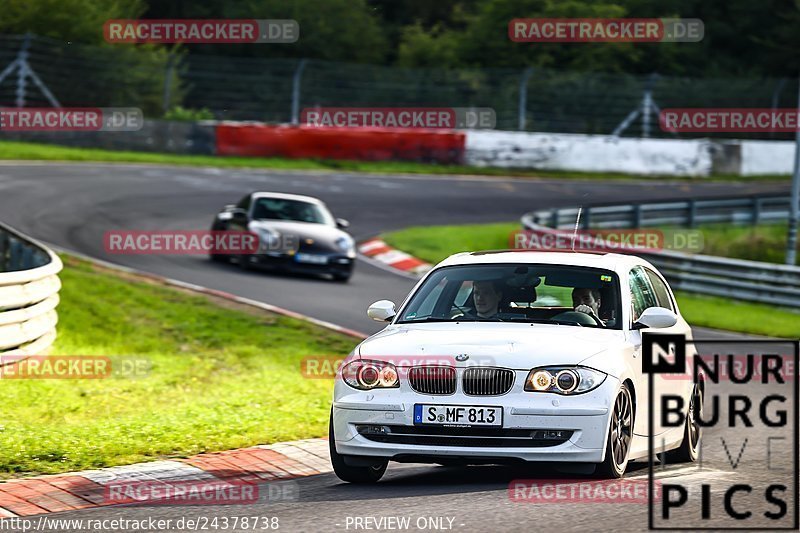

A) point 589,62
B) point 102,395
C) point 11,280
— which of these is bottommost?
point 102,395

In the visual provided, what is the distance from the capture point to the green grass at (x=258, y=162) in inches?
1359

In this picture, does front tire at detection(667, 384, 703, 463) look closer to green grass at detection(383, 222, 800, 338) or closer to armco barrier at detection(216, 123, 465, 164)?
green grass at detection(383, 222, 800, 338)

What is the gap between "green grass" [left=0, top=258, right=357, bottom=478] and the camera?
9.21 m

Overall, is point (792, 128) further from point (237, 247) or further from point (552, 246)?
point (237, 247)

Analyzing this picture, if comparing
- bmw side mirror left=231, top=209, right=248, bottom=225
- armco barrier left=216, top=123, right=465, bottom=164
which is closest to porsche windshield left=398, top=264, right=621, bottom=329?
bmw side mirror left=231, top=209, right=248, bottom=225

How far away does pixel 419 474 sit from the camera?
29.9 feet

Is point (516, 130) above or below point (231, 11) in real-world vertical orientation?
below

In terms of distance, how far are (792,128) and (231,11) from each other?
2173 centimetres

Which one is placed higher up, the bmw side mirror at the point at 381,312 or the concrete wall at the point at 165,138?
the concrete wall at the point at 165,138

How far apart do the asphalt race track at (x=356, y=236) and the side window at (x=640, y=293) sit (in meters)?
1.05

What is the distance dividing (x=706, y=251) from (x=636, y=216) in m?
1.65

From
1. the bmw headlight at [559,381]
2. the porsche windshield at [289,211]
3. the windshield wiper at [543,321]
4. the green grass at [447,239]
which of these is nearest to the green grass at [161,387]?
the windshield wiper at [543,321]

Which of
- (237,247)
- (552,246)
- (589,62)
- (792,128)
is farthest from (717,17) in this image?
(237,247)

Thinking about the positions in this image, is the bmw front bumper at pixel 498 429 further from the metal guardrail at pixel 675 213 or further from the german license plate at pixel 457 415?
the metal guardrail at pixel 675 213
